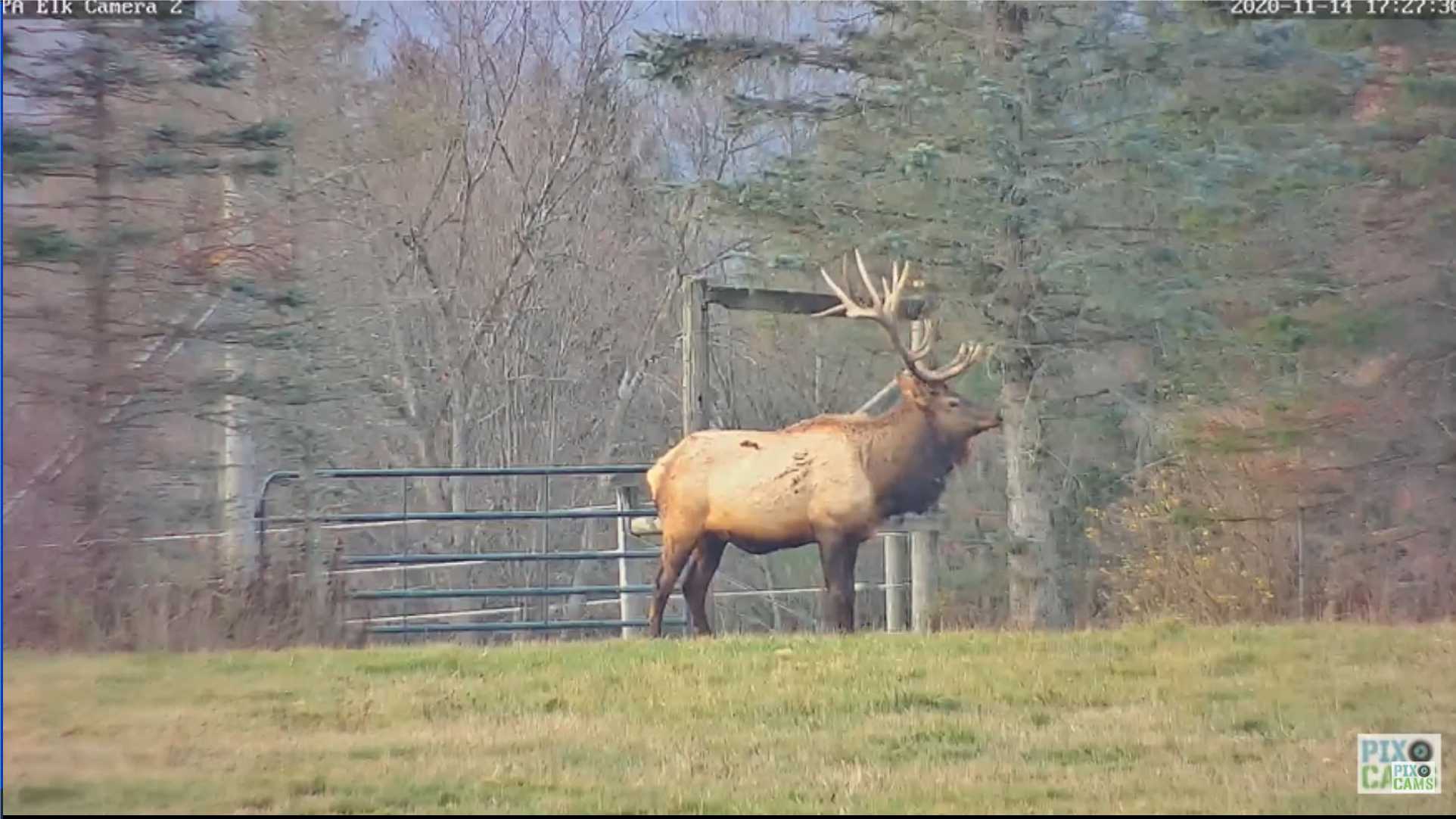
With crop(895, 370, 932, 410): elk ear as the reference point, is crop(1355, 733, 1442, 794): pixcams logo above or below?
below

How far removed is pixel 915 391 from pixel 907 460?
46 centimetres

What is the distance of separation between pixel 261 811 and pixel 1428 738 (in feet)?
14.7

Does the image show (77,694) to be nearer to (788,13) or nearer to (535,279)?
(788,13)

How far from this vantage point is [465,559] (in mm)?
11359

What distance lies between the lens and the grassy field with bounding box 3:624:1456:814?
6203 millimetres

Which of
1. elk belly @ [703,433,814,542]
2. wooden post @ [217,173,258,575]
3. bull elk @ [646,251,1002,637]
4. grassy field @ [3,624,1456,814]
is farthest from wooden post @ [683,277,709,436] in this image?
wooden post @ [217,173,258,575]

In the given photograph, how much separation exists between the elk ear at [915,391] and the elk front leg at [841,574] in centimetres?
96

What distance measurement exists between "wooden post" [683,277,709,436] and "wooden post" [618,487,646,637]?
0.88m

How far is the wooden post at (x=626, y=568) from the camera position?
459 inches

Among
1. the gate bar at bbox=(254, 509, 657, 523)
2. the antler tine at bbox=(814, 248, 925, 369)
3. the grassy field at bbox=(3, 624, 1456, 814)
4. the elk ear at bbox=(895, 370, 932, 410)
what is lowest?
the grassy field at bbox=(3, 624, 1456, 814)

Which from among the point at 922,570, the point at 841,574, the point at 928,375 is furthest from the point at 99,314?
the point at 922,570

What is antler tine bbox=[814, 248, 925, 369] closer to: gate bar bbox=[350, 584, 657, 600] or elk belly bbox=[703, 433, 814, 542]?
elk belly bbox=[703, 433, 814, 542]

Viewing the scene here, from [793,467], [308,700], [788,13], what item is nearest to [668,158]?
[788,13]

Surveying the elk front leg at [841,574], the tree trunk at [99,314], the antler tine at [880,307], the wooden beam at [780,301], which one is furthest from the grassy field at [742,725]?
the wooden beam at [780,301]
